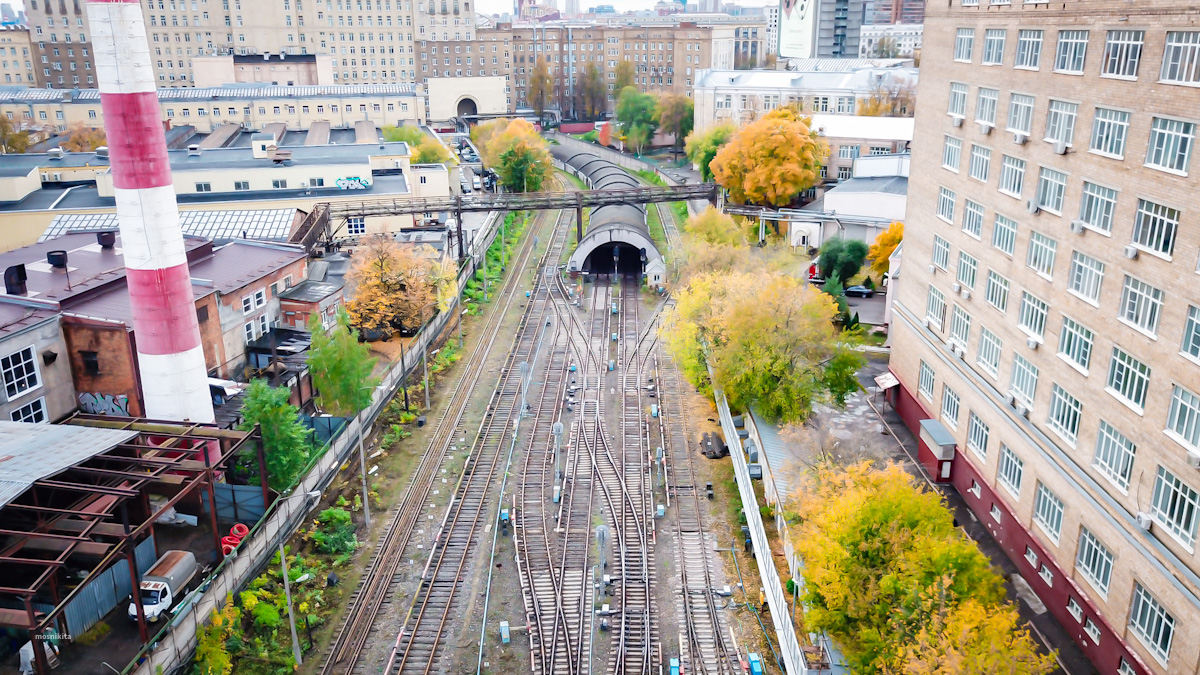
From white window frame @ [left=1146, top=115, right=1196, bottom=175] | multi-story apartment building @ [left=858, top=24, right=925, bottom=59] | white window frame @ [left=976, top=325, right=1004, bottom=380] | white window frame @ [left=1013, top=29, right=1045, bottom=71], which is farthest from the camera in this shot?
multi-story apartment building @ [left=858, top=24, right=925, bottom=59]

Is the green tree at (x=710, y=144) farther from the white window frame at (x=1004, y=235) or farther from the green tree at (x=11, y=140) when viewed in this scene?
the green tree at (x=11, y=140)

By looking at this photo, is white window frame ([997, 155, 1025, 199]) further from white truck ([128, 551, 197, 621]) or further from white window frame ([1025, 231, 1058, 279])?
white truck ([128, 551, 197, 621])

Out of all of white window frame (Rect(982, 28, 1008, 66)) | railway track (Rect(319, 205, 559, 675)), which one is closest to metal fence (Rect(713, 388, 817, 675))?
railway track (Rect(319, 205, 559, 675))

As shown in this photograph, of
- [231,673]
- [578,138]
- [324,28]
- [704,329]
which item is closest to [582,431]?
[704,329]

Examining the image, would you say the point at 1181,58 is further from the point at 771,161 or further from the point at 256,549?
the point at 771,161

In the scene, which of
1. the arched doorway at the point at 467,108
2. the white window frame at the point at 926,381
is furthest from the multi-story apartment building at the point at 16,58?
the white window frame at the point at 926,381

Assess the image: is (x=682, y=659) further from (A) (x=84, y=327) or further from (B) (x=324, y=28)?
(B) (x=324, y=28)
